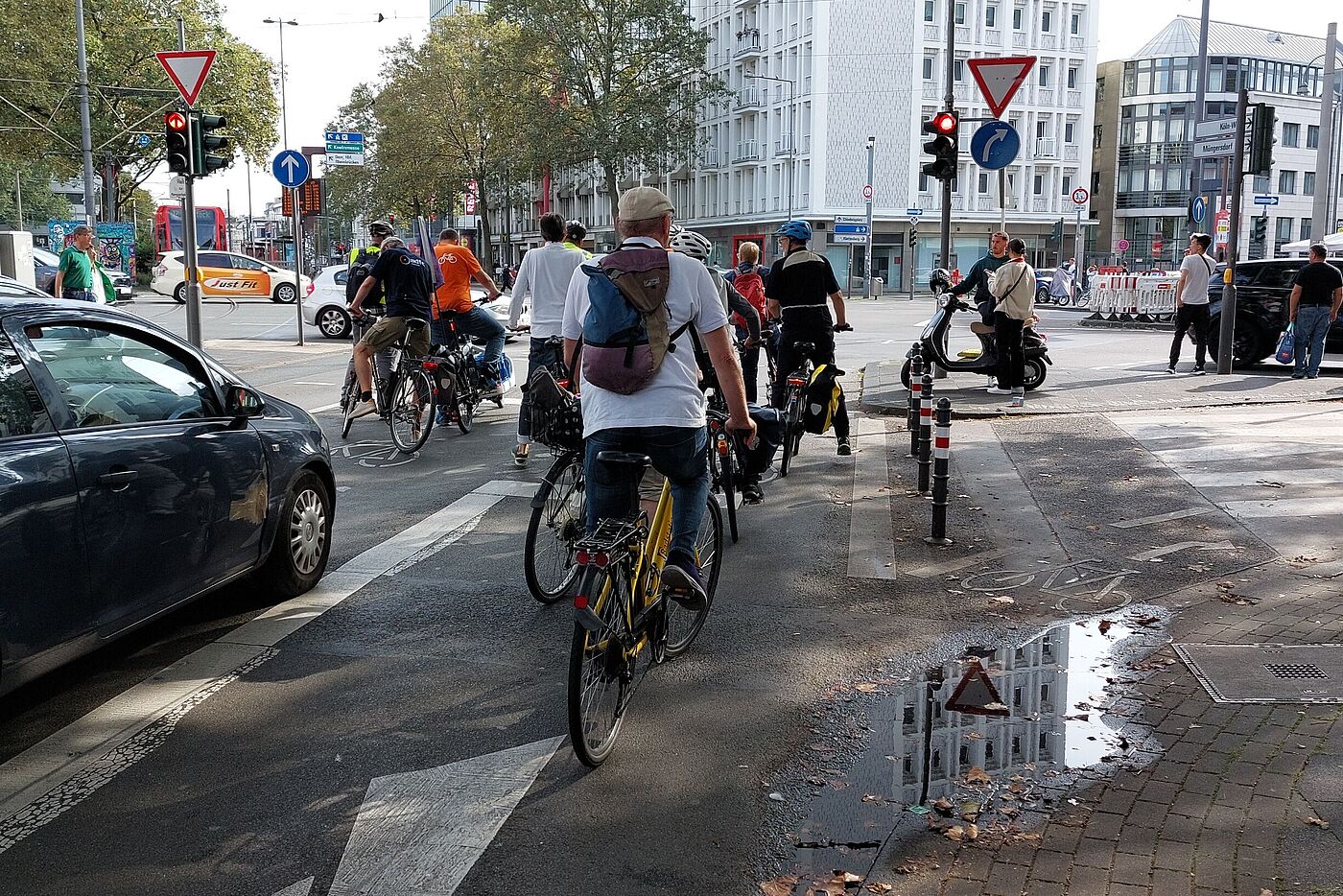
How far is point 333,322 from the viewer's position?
1027 inches

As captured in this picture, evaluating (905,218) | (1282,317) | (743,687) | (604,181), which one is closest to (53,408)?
(743,687)

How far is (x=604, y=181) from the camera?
61.7 metres

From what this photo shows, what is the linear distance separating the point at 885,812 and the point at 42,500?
294 cm

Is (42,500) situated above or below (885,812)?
above

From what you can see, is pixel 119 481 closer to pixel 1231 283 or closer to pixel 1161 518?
pixel 1161 518

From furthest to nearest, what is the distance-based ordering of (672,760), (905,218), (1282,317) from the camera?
1. (905,218)
2. (1282,317)
3. (672,760)

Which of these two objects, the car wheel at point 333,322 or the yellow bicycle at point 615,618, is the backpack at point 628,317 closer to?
the yellow bicycle at point 615,618

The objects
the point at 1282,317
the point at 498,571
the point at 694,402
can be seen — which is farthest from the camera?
the point at 1282,317

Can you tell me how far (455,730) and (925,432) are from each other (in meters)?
5.28

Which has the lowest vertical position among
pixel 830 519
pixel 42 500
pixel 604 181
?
pixel 830 519

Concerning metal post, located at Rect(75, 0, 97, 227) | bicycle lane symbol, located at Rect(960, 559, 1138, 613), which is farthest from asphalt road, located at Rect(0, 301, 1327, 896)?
metal post, located at Rect(75, 0, 97, 227)

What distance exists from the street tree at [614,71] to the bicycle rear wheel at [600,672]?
54001 mm

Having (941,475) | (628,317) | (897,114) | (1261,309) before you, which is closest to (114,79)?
(897,114)

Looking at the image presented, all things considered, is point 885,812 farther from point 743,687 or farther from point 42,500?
point 42,500
